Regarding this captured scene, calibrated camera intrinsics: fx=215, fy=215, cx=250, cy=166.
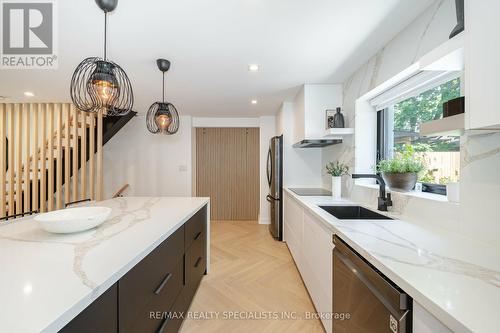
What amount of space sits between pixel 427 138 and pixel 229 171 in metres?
3.69

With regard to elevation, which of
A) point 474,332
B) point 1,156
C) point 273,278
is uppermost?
point 1,156

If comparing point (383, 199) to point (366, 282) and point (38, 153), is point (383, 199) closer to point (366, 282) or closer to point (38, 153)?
point (366, 282)

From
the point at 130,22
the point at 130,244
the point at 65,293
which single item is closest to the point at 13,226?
the point at 130,244

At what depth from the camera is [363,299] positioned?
1001mm

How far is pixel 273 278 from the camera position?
2.38m

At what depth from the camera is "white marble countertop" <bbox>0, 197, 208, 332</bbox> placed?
533mm

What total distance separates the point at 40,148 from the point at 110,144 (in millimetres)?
1091

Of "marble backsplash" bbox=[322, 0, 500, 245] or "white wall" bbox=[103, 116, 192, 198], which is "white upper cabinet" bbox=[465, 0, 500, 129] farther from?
"white wall" bbox=[103, 116, 192, 198]

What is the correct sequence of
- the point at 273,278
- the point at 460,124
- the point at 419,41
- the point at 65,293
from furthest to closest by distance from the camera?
1. the point at 273,278
2. the point at 419,41
3. the point at 460,124
4. the point at 65,293

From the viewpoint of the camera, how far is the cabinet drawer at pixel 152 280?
873mm

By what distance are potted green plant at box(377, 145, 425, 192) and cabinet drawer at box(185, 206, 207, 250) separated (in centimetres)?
166

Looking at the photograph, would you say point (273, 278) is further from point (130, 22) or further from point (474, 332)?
point (130, 22)

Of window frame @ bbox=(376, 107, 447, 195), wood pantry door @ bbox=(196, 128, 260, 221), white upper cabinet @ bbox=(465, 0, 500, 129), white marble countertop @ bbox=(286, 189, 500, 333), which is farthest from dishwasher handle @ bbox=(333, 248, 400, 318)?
wood pantry door @ bbox=(196, 128, 260, 221)

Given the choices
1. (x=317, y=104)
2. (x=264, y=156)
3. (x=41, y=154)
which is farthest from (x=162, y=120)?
(x=41, y=154)
